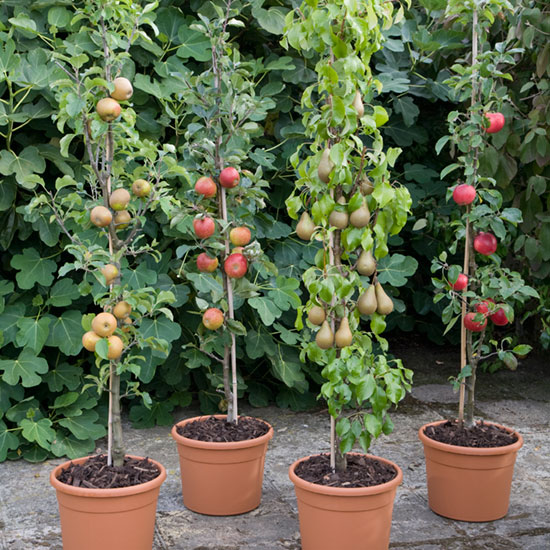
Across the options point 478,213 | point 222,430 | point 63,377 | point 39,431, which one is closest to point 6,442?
point 39,431

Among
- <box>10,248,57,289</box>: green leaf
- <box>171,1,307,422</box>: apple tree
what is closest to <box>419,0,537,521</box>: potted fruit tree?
<box>171,1,307,422</box>: apple tree

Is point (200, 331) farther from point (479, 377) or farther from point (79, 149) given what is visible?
point (479, 377)

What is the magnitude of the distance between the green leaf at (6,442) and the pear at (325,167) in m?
1.85

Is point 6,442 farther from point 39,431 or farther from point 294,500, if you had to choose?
point 294,500

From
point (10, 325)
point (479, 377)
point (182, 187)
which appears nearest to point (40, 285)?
point (10, 325)

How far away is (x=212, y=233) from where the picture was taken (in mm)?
2730

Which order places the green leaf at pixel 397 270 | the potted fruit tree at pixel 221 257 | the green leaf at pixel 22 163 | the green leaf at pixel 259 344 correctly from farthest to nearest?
the green leaf at pixel 397 270 < the green leaf at pixel 259 344 < the green leaf at pixel 22 163 < the potted fruit tree at pixel 221 257

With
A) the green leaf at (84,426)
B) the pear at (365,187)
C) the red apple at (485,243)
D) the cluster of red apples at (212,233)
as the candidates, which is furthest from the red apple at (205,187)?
the green leaf at (84,426)

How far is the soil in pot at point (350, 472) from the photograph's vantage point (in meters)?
2.30

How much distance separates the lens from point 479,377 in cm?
447

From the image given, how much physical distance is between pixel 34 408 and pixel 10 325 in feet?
1.24

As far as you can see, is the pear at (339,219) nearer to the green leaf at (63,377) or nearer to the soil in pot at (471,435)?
the soil in pot at (471,435)

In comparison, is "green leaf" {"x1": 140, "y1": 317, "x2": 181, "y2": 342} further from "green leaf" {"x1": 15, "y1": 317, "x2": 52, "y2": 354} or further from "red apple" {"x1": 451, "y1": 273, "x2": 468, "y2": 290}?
"red apple" {"x1": 451, "y1": 273, "x2": 468, "y2": 290}

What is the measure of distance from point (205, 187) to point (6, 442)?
1422mm
